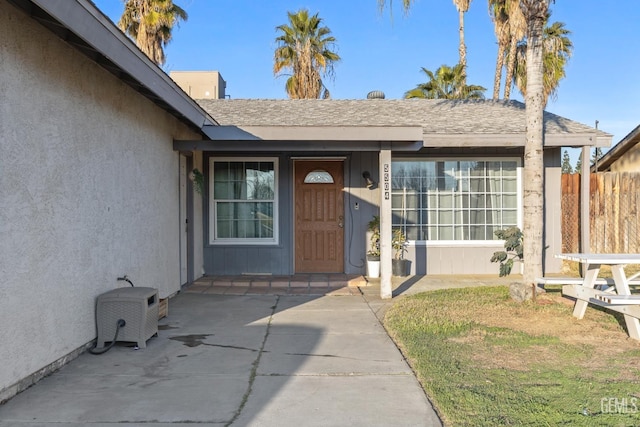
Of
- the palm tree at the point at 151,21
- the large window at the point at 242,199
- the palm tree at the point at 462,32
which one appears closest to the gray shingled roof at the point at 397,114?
the large window at the point at 242,199

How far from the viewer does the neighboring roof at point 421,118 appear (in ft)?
29.2

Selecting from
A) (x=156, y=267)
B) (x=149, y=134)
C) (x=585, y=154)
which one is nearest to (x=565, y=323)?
(x=585, y=154)

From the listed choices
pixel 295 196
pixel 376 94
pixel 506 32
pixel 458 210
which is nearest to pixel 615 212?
pixel 458 210

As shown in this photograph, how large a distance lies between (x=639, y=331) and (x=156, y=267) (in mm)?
5980

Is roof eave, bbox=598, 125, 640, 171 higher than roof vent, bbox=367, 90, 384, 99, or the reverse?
roof vent, bbox=367, 90, 384, 99

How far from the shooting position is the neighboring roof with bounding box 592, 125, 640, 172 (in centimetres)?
1334

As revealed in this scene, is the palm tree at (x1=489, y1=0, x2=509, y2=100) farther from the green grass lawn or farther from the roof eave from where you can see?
the green grass lawn

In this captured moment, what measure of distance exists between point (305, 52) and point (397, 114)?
13.1 m

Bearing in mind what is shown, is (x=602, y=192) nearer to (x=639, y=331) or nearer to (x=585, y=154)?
(x=585, y=154)

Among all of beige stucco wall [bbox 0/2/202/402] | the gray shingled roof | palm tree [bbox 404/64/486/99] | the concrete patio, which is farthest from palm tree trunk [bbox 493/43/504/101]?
beige stucco wall [bbox 0/2/202/402]

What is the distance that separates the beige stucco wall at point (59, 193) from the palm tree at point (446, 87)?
1895cm

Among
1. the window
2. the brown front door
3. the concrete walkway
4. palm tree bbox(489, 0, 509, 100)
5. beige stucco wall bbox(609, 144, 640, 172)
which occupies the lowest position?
the concrete walkway

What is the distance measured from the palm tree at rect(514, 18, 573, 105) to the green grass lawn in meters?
14.9

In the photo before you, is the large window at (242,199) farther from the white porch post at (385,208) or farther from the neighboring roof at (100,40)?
the neighboring roof at (100,40)
